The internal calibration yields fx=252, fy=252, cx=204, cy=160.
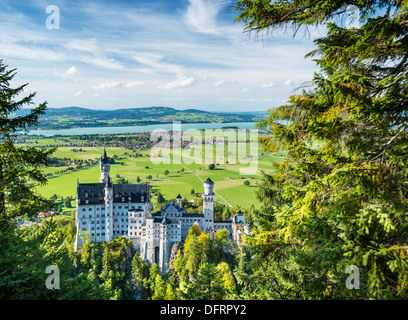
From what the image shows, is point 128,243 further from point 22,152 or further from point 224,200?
point 22,152

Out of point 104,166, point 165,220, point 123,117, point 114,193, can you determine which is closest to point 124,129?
point 123,117

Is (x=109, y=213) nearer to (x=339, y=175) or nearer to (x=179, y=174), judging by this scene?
(x=179, y=174)

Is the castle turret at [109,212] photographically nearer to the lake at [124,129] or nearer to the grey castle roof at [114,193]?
the grey castle roof at [114,193]

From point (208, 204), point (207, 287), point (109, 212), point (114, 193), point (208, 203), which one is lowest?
Answer: point (109, 212)

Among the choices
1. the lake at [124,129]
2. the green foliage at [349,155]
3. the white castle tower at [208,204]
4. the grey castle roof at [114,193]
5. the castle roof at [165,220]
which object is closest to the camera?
the green foliage at [349,155]

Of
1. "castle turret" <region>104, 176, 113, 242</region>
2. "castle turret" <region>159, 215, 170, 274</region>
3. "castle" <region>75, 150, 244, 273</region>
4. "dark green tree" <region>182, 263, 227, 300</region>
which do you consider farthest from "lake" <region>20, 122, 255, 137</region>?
"dark green tree" <region>182, 263, 227, 300</region>

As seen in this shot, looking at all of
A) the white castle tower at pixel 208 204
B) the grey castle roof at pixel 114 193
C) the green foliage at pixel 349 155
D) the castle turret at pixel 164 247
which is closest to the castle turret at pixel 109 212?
the grey castle roof at pixel 114 193
